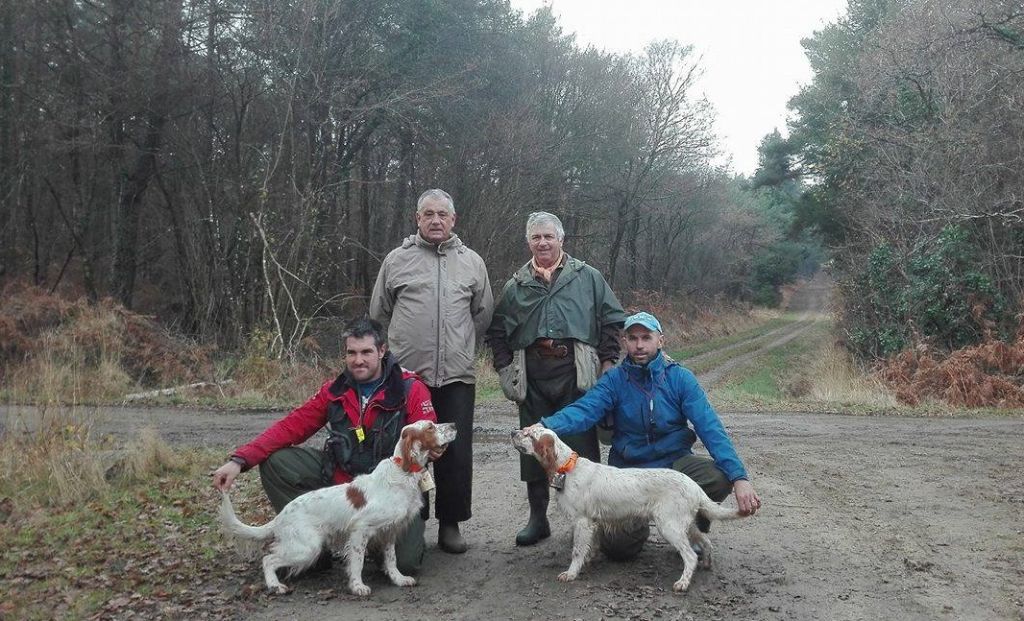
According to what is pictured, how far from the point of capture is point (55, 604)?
4.55m

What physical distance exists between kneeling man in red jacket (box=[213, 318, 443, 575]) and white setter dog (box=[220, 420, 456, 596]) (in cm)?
31

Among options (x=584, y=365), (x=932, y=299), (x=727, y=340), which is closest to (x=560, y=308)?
(x=584, y=365)

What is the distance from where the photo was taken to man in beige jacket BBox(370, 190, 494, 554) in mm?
5195

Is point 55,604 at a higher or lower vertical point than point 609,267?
lower

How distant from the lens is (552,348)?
538 centimetres

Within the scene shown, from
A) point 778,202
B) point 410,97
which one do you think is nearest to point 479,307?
point 410,97

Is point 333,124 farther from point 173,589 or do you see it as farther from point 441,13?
point 173,589

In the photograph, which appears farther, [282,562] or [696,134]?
Result: [696,134]

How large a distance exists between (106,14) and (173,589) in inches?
665

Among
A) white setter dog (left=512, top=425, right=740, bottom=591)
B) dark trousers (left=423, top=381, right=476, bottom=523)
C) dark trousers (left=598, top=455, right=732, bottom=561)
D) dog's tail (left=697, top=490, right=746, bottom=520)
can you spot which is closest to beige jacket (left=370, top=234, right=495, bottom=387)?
dark trousers (left=423, top=381, right=476, bottom=523)

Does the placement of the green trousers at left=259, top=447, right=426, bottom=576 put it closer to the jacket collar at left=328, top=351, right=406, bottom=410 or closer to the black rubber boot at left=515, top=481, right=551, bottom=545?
the jacket collar at left=328, top=351, right=406, bottom=410

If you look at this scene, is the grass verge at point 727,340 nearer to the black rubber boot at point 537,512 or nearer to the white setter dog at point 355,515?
the black rubber boot at point 537,512

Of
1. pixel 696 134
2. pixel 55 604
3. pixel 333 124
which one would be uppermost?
pixel 696 134

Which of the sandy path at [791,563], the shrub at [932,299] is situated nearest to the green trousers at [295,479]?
the sandy path at [791,563]
